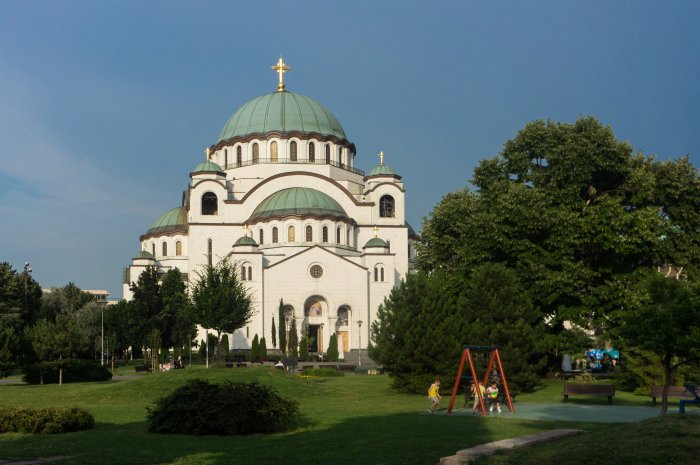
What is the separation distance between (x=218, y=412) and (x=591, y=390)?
13.8 meters

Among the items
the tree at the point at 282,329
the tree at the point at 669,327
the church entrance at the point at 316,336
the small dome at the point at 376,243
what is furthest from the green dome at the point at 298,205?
the tree at the point at 669,327

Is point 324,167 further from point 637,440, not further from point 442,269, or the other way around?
point 637,440

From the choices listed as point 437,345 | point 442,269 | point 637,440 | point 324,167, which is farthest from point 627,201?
point 324,167

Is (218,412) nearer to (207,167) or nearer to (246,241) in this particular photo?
(246,241)

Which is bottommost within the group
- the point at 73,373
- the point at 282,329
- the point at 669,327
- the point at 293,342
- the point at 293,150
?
the point at 73,373

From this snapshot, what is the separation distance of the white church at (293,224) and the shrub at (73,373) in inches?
864

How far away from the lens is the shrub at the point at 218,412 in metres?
16.5

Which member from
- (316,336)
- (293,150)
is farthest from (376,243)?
(293,150)

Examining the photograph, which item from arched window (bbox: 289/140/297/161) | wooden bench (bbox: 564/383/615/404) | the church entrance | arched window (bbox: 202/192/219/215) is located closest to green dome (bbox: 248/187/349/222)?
arched window (bbox: 202/192/219/215)

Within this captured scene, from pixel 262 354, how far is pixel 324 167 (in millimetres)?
20709

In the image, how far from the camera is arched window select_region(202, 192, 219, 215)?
7019cm

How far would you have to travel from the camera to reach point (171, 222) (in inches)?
3029

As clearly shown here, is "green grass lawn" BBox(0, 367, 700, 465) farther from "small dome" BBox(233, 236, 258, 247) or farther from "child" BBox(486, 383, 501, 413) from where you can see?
"small dome" BBox(233, 236, 258, 247)

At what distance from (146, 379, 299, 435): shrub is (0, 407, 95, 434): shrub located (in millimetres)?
1565
